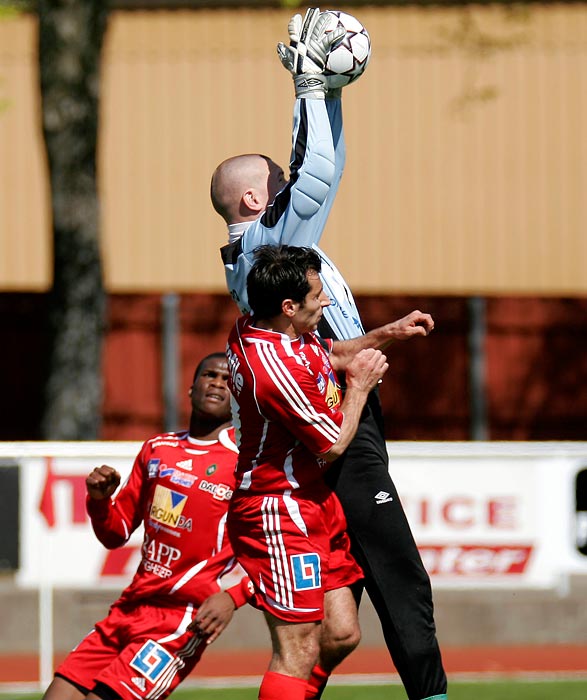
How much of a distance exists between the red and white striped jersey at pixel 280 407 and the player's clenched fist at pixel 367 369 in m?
0.08

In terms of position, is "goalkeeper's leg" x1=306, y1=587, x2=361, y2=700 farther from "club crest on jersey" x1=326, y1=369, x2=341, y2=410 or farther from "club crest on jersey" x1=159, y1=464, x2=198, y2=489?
"club crest on jersey" x1=159, y1=464, x2=198, y2=489

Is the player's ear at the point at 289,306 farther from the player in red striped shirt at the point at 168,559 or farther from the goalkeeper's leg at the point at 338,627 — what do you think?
the player in red striped shirt at the point at 168,559

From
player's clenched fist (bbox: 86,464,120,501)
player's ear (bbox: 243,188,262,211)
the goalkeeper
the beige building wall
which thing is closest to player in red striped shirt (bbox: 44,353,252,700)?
player's clenched fist (bbox: 86,464,120,501)

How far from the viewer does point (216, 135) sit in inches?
720

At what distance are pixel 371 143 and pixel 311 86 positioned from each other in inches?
532

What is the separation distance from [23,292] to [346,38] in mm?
10653

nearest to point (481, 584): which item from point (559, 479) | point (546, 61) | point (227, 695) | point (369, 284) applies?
point (559, 479)

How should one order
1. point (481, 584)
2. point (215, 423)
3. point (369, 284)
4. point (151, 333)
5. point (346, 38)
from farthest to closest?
point (369, 284), point (151, 333), point (481, 584), point (215, 423), point (346, 38)

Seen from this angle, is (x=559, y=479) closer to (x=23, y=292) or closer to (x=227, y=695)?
(x=227, y=695)

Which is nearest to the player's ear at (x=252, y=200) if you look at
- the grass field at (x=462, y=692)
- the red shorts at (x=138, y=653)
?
the red shorts at (x=138, y=653)

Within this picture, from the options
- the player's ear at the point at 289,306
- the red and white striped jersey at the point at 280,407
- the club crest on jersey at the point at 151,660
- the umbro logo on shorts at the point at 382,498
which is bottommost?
the club crest on jersey at the point at 151,660

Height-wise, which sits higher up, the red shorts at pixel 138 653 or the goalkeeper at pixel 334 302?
the goalkeeper at pixel 334 302

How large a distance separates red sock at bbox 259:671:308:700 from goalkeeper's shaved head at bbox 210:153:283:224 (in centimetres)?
157

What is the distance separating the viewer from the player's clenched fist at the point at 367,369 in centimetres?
509
